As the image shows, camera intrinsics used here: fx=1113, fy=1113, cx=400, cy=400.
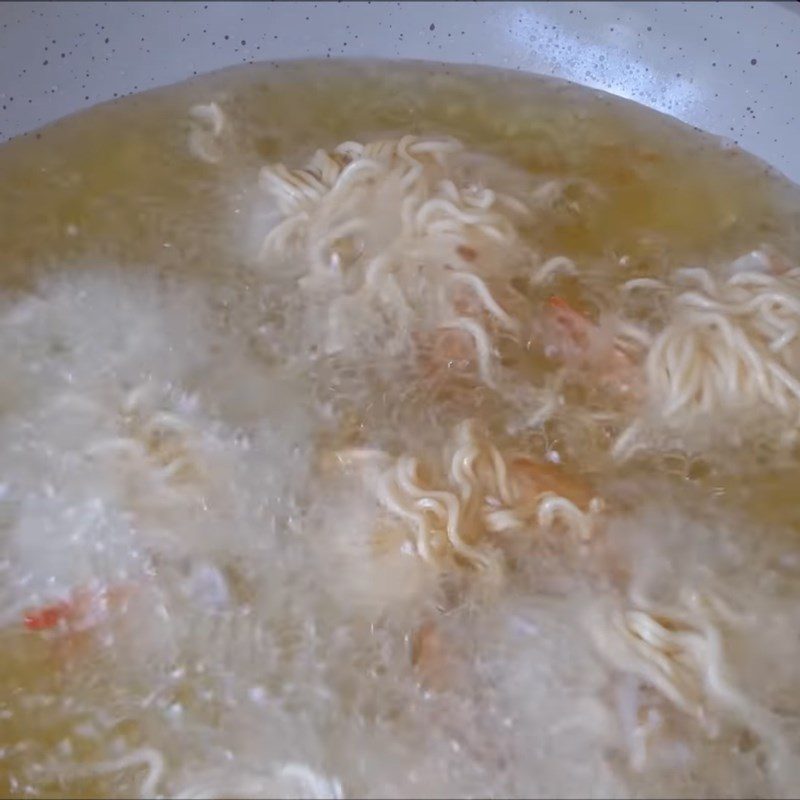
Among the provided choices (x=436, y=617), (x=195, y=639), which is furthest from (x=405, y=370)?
(x=195, y=639)

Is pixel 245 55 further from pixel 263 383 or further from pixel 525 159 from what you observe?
pixel 263 383

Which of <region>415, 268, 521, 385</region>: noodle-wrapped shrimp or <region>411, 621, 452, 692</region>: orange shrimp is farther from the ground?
<region>415, 268, 521, 385</region>: noodle-wrapped shrimp

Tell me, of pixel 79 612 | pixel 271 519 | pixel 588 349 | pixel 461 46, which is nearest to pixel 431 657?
pixel 271 519

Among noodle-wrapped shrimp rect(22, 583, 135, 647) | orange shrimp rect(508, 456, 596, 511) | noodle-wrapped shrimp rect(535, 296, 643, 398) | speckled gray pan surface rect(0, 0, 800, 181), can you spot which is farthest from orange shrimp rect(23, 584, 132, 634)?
speckled gray pan surface rect(0, 0, 800, 181)

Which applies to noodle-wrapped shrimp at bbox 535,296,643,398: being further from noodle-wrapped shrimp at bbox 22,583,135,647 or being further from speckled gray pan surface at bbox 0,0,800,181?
noodle-wrapped shrimp at bbox 22,583,135,647

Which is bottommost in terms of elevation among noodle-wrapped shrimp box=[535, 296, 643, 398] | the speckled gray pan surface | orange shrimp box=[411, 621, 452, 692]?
orange shrimp box=[411, 621, 452, 692]

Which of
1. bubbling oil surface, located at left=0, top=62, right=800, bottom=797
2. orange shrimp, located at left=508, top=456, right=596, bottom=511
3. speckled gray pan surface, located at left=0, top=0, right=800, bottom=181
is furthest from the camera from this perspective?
speckled gray pan surface, located at left=0, top=0, right=800, bottom=181

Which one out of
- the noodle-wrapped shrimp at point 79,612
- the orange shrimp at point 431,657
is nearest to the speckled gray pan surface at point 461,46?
the noodle-wrapped shrimp at point 79,612

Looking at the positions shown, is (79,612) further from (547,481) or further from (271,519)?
(547,481)
